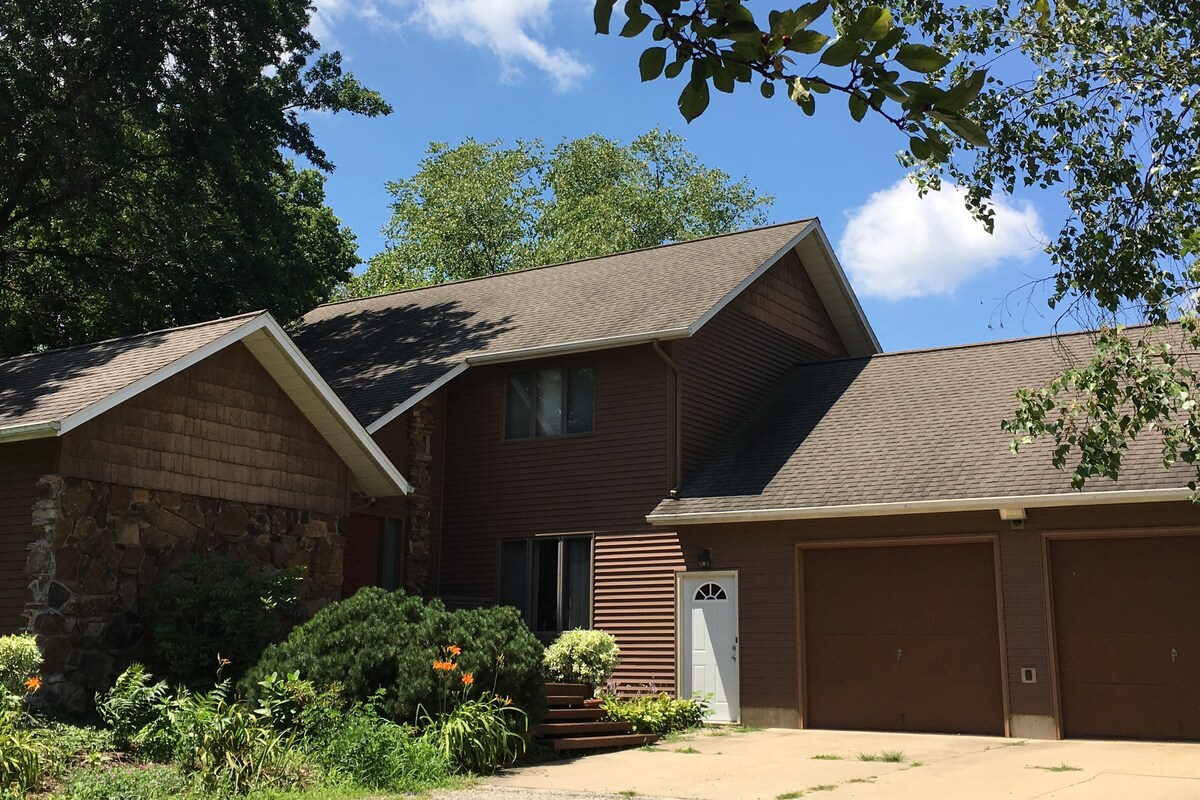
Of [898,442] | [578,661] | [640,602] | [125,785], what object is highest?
[898,442]

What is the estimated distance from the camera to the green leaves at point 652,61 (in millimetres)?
3244

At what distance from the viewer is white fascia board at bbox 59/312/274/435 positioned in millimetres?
11617

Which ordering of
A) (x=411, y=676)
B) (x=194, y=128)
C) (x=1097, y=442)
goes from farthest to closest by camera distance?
(x=194, y=128) < (x=411, y=676) < (x=1097, y=442)

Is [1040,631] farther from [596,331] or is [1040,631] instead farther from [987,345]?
[596,331]

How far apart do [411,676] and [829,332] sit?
43.4ft

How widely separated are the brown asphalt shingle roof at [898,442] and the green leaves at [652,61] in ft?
39.3

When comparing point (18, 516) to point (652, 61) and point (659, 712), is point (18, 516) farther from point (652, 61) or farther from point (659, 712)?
point (652, 61)

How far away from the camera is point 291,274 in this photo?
73.5 feet

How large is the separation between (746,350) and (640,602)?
4741 mm

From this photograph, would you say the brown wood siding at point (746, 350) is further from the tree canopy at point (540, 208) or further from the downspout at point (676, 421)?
the tree canopy at point (540, 208)

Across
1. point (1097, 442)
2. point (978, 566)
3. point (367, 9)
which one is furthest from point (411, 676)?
point (367, 9)

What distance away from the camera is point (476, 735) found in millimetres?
10797

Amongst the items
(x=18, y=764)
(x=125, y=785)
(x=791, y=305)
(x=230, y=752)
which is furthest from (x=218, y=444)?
(x=791, y=305)

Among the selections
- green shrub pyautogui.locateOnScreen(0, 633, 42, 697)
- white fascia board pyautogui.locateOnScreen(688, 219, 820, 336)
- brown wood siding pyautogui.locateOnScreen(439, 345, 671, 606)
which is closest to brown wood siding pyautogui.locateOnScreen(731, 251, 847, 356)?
white fascia board pyautogui.locateOnScreen(688, 219, 820, 336)
